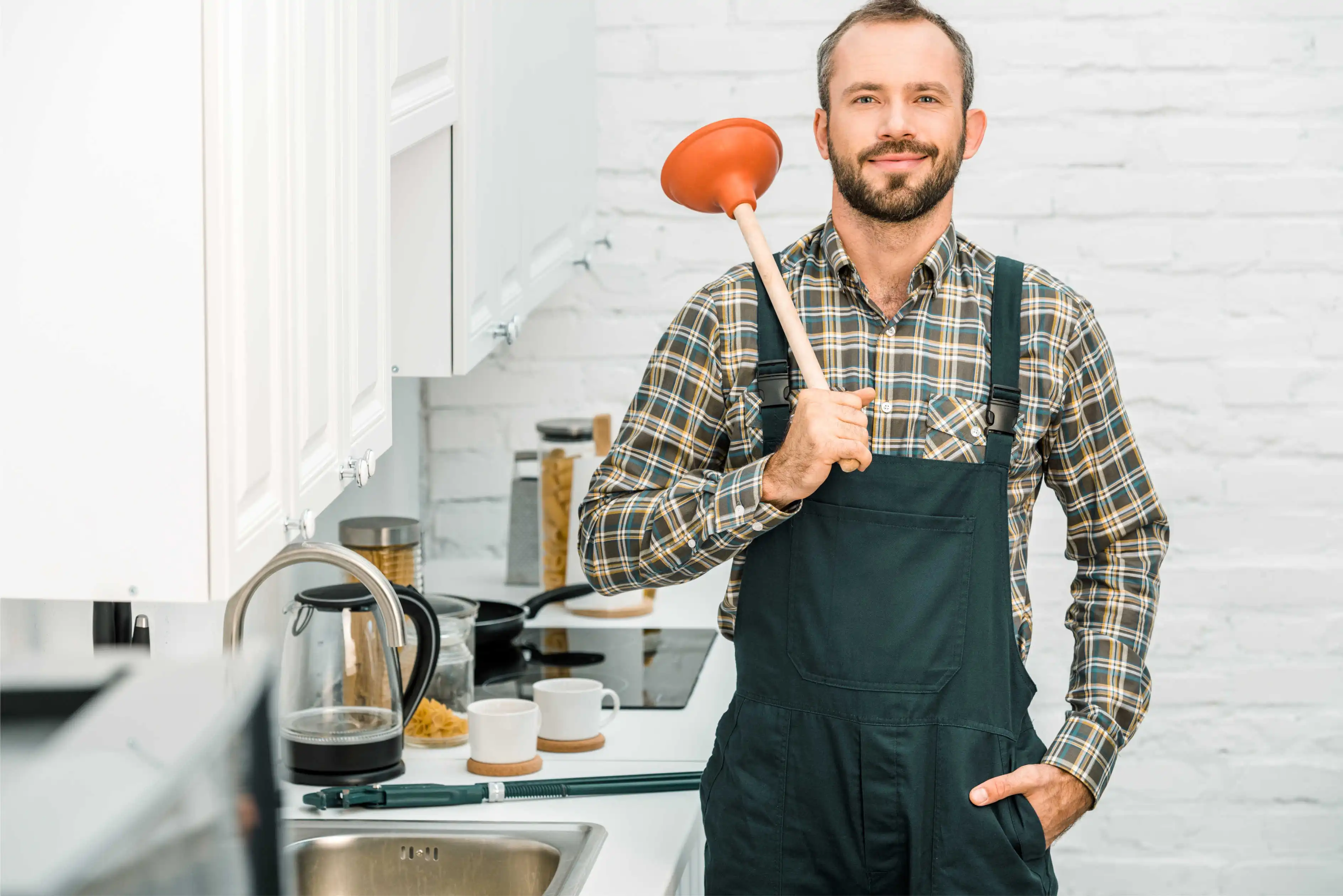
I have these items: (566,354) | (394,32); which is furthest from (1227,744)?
(394,32)

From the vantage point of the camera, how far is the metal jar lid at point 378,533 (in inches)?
84.4

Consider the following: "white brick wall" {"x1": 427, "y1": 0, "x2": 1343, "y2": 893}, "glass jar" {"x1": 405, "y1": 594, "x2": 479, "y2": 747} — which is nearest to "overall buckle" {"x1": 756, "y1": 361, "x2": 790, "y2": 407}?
"glass jar" {"x1": 405, "y1": 594, "x2": 479, "y2": 747}

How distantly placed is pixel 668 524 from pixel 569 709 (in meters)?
0.47

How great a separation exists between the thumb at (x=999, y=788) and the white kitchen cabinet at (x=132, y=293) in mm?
784

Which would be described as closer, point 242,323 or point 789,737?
point 242,323

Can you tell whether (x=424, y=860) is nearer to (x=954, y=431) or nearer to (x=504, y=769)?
(x=504, y=769)

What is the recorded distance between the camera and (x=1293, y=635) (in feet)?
9.41

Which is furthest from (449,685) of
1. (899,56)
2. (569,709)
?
(899,56)

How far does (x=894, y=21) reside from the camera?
1653 millimetres

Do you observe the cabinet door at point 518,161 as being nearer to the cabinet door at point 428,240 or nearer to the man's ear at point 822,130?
the cabinet door at point 428,240

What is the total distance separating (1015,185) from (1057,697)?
99 centimetres

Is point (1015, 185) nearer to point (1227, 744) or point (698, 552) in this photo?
point (1227, 744)

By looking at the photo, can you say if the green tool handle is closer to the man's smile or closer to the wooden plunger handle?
the wooden plunger handle

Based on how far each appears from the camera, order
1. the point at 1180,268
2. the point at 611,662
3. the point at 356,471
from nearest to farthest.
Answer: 1. the point at 356,471
2. the point at 611,662
3. the point at 1180,268
